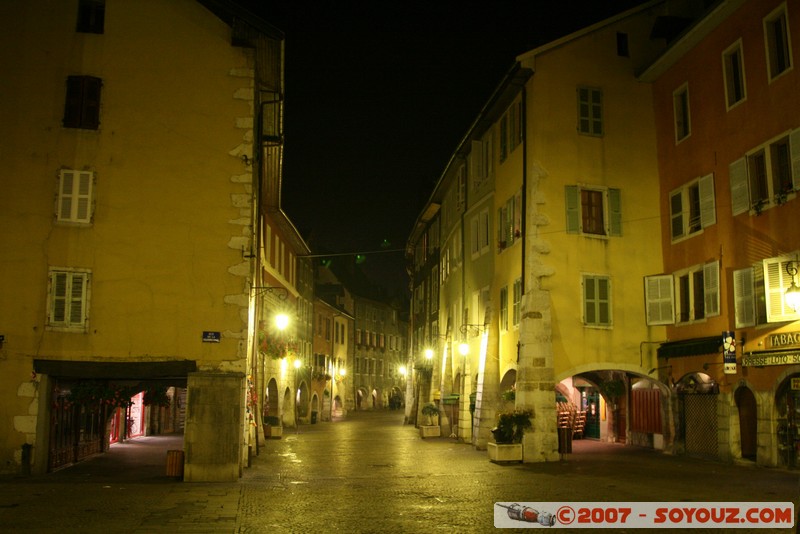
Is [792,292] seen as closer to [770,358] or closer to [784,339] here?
[784,339]

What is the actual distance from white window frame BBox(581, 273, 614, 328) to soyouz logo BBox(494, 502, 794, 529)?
29.9 feet

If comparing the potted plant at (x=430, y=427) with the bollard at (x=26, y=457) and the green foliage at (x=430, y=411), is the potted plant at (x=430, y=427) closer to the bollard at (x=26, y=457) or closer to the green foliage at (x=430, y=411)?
the green foliage at (x=430, y=411)

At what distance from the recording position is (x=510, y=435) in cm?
2055

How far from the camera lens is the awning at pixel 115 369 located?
16812 mm

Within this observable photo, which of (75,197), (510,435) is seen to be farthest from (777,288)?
(75,197)

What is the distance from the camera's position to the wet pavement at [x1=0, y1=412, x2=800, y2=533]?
39.0 feet

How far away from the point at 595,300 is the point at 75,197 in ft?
46.8

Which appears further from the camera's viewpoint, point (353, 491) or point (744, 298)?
point (744, 298)

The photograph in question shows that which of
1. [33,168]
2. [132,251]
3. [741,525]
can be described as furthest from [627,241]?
[33,168]

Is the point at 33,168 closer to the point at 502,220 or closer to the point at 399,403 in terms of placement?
the point at 502,220

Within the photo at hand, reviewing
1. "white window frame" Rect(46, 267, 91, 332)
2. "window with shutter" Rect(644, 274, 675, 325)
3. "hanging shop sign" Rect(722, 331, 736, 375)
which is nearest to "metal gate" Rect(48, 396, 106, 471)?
"white window frame" Rect(46, 267, 91, 332)

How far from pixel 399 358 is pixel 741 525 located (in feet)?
246

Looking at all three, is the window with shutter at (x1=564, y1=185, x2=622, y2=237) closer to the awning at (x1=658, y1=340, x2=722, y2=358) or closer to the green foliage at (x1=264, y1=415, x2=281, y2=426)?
the awning at (x1=658, y1=340, x2=722, y2=358)

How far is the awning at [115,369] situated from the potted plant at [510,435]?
8478mm
